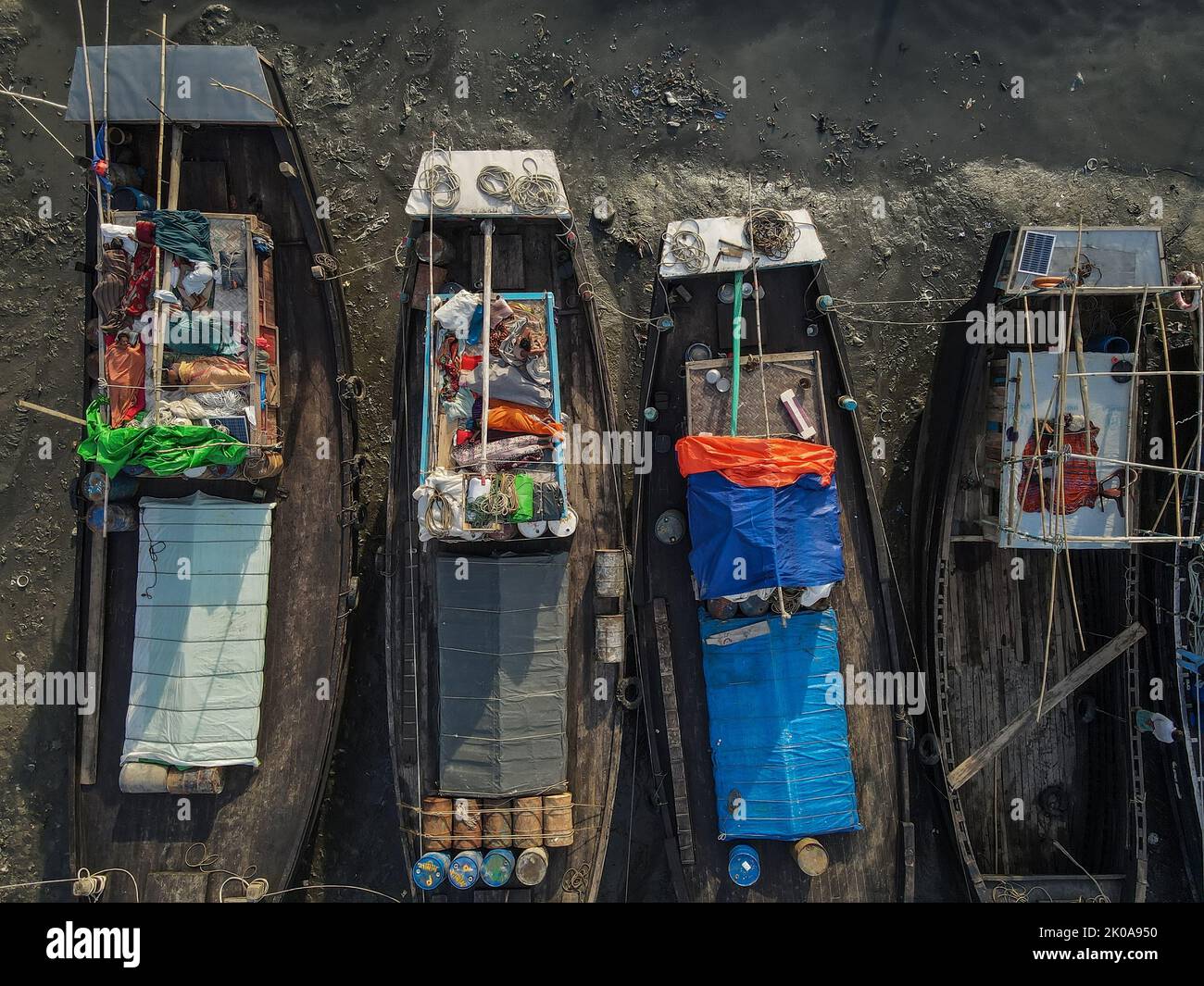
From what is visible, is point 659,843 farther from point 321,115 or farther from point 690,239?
point 321,115

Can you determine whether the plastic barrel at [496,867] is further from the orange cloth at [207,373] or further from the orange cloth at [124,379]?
the orange cloth at [124,379]

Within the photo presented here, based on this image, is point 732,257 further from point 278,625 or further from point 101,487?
point 101,487

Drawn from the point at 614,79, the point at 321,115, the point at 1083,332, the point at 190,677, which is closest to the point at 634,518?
the point at 190,677


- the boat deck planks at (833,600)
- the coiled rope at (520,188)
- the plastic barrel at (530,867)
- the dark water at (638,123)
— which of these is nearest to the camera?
the plastic barrel at (530,867)

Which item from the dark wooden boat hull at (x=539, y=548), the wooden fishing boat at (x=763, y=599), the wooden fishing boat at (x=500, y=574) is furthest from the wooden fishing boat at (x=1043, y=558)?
the wooden fishing boat at (x=500, y=574)

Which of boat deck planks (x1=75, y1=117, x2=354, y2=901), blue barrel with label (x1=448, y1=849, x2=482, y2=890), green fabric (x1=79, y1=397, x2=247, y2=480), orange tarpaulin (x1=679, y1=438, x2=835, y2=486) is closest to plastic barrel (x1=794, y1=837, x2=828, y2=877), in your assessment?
blue barrel with label (x1=448, y1=849, x2=482, y2=890)

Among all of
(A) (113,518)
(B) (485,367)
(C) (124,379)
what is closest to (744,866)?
(B) (485,367)

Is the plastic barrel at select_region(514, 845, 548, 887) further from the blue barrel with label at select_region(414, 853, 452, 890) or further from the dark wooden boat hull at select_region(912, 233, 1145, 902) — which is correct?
the dark wooden boat hull at select_region(912, 233, 1145, 902)
